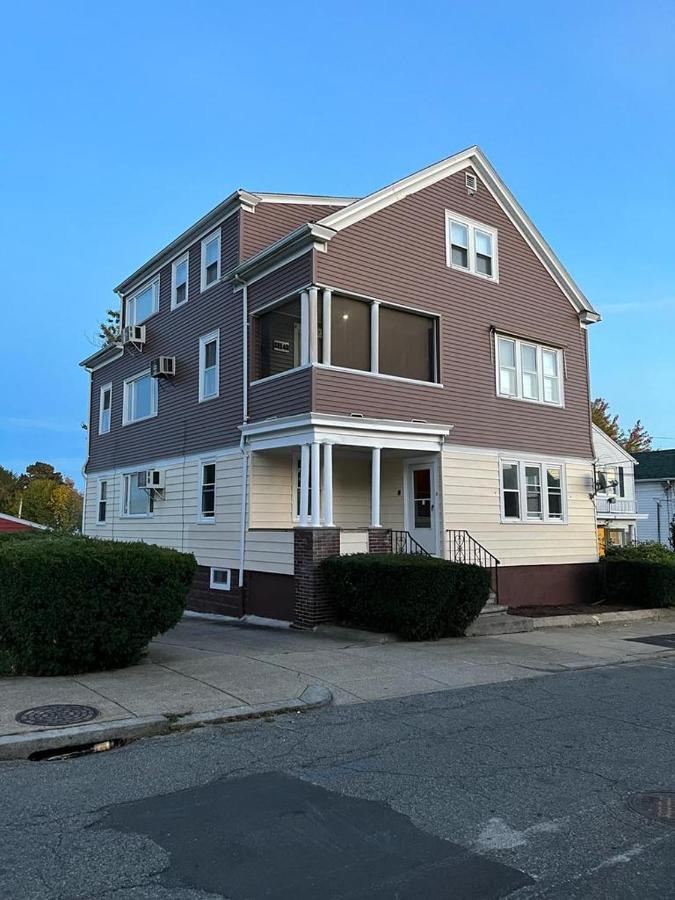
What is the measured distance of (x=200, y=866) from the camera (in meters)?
4.00

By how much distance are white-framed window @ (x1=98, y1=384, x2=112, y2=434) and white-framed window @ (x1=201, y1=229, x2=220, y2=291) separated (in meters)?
6.84

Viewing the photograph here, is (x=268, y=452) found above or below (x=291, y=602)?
above

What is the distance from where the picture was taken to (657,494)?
42000mm

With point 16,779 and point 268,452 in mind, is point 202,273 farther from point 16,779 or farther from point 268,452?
point 16,779

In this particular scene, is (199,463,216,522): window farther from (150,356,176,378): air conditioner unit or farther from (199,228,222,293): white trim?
(199,228,222,293): white trim

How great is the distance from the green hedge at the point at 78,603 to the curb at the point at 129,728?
2014 millimetres

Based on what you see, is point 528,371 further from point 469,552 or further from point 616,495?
point 616,495

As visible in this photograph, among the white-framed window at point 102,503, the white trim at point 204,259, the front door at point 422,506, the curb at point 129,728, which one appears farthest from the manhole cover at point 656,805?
the white-framed window at point 102,503

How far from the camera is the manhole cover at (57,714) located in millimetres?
6707

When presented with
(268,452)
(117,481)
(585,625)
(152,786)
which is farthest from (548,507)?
(152,786)

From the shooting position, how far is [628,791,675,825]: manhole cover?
4.75 m

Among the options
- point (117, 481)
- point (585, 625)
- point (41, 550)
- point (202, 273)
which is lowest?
point (585, 625)

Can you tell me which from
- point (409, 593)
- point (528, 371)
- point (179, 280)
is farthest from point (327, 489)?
point (179, 280)

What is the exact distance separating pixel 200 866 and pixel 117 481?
63.6ft
